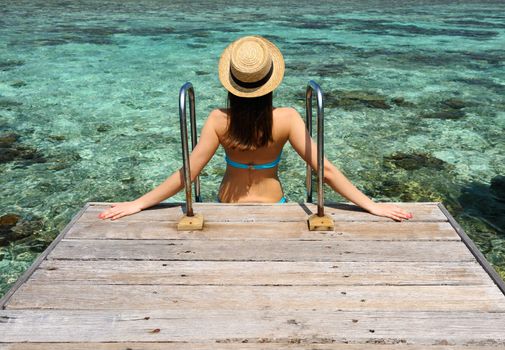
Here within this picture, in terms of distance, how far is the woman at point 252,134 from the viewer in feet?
10.6

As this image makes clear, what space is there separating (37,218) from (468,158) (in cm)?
675

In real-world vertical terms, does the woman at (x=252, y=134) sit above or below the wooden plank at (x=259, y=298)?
above

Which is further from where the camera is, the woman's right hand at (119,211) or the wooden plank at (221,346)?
the woman's right hand at (119,211)

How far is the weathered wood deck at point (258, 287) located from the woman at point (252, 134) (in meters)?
0.17

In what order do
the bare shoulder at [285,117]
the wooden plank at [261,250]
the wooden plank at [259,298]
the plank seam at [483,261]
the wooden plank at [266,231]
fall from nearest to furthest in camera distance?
the wooden plank at [259,298]
the plank seam at [483,261]
the wooden plank at [261,250]
the wooden plank at [266,231]
the bare shoulder at [285,117]

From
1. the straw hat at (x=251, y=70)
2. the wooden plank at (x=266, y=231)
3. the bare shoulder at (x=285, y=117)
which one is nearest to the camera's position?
the straw hat at (x=251, y=70)

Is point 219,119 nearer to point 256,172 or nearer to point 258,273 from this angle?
point 256,172

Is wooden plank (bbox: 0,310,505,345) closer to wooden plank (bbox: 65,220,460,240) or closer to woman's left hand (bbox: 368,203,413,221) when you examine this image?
wooden plank (bbox: 65,220,460,240)

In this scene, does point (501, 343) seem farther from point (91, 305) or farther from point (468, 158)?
point (468, 158)

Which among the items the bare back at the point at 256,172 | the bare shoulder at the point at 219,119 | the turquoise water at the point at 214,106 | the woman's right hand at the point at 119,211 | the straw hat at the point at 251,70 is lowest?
the turquoise water at the point at 214,106

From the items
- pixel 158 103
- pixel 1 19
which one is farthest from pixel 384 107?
pixel 1 19

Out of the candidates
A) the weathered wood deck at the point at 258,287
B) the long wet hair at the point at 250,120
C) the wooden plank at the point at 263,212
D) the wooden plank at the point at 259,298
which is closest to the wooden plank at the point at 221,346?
the weathered wood deck at the point at 258,287

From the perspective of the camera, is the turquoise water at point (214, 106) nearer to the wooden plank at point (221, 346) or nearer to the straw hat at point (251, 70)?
the wooden plank at point (221, 346)

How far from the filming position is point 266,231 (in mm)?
3381
